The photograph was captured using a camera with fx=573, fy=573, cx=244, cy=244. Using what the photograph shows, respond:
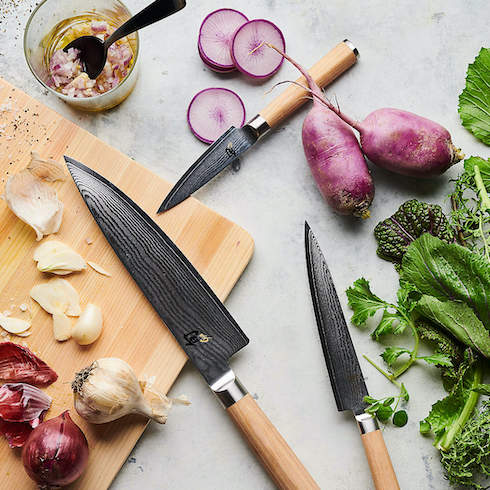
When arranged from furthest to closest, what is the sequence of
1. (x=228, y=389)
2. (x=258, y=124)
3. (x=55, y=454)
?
1. (x=258, y=124)
2. (x=228, y=389)
3. (x=55, y=454)

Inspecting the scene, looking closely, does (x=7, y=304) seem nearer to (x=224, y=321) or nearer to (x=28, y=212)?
(x=28, y=212)

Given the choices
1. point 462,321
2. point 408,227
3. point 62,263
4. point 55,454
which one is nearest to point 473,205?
point 408,227

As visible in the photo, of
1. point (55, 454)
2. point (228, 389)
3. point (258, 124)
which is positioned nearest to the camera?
point (55, 454)

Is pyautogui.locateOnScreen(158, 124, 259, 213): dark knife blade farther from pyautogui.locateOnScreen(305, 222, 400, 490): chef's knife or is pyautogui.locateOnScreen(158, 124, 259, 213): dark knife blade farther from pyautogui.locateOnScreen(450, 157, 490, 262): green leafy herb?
pyautogui.locateOnScreen(450, 157, 490, 262): green leafy herb

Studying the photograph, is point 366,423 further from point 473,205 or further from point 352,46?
point 352,46

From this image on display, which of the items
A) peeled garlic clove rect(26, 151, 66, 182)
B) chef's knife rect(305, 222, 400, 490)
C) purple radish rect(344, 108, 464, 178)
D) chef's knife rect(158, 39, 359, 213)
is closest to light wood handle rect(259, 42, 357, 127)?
chef's knife rect(158, 39, 359, 213)

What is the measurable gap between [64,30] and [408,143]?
923 millimetres

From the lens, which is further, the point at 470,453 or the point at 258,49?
the point at 258,49

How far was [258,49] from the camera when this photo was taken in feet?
4.98

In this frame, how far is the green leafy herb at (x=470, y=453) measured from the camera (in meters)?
1.31

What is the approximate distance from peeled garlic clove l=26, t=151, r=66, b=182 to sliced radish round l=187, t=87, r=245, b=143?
0.36 m

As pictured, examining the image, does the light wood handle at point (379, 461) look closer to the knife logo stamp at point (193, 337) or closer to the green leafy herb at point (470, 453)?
the green leafy herb at point (470, 453)

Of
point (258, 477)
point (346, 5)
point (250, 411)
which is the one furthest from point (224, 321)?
point (346, 5)

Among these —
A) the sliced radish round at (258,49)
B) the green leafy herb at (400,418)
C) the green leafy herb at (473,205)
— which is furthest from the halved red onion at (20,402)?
the green leafy herb at (473,205)
